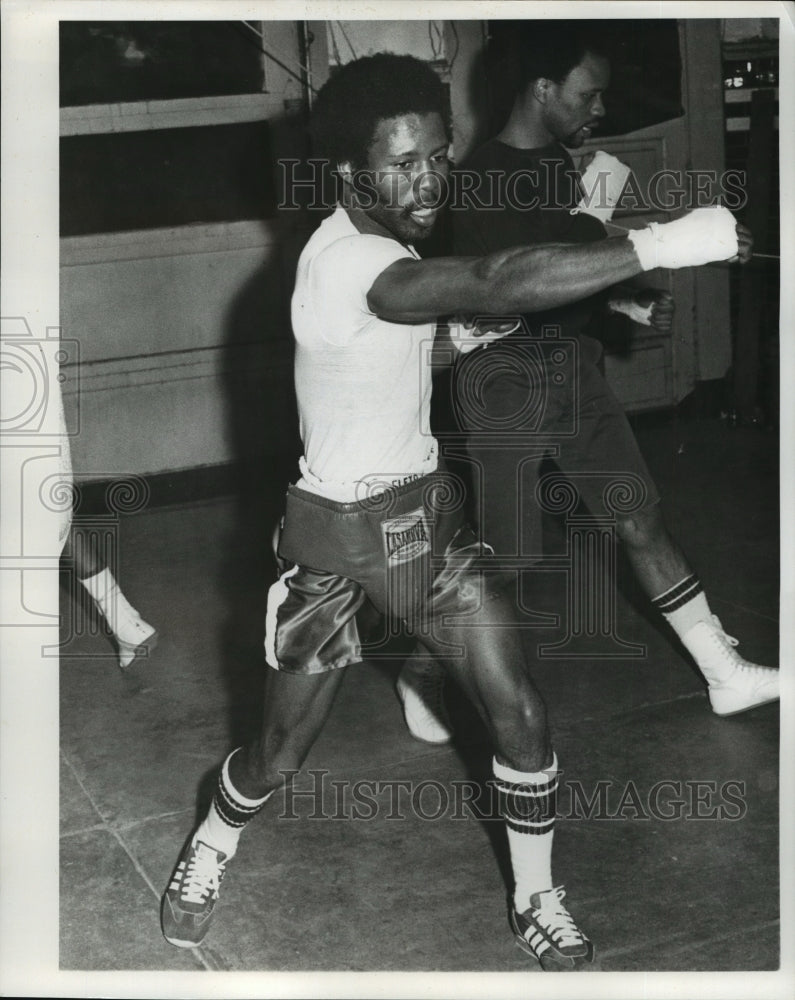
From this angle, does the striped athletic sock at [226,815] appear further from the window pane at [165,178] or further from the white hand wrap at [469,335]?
the window pane at [165,178]

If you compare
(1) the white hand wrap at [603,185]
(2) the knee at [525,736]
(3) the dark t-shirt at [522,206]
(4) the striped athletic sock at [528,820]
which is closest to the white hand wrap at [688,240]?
(2) the knee at [525,736]

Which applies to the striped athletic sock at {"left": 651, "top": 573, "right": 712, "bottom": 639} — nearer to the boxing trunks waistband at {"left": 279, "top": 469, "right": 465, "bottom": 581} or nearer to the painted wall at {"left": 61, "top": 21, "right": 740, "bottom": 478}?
the boxing trunks waistband at {"left": 279, "top": 469, "right": 465, "bottom": 581}

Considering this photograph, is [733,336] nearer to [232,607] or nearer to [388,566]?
[232,607]

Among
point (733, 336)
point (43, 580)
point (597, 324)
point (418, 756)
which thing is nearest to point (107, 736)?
point (418, 756)

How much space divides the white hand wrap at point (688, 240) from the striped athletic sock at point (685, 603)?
1835mm

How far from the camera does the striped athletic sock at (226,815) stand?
276 cm

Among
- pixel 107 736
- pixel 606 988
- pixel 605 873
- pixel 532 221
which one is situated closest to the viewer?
pixel 606 988

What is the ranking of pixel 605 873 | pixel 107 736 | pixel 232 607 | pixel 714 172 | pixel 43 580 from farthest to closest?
pixel 714 172, pixel 232 607, pixel 107 736, pixel 605 873, pixel 43 580

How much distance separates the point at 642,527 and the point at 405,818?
1.19m

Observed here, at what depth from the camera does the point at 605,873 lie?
2984mm

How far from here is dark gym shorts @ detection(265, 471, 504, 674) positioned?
2.55 metres

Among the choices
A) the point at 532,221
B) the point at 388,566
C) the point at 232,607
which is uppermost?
the point at 532,221

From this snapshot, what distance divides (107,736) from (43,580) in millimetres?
1275

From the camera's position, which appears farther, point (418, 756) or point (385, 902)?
point (418, 756)
